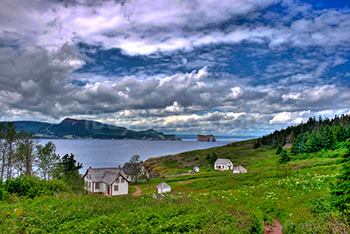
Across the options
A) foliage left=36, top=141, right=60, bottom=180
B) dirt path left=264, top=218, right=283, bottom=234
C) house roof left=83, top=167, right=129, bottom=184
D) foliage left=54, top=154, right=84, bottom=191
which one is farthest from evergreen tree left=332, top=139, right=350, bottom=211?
foliage left=36, top=141, right=60, bottom=180

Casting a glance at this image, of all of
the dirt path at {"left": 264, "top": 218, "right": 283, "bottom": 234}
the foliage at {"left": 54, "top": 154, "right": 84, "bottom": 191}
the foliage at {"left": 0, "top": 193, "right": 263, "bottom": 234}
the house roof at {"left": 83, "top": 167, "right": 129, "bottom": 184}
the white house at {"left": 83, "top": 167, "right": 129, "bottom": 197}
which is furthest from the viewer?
the house roof at {"left": 83, "top": 167, "right": 129, "bottom": 184}

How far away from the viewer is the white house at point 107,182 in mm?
43750

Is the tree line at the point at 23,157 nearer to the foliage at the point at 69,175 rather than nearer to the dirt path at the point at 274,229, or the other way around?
the foliage at the point at 69,175

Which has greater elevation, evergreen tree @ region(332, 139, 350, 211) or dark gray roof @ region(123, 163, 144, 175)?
evergreen tree @ region(332, 139, 350, 211)

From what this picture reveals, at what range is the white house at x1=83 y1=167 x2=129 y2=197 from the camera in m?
43.8

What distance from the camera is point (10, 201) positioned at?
17312mm

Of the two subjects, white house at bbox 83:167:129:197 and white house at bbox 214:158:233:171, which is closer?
white house at bbox 83:167:129:197

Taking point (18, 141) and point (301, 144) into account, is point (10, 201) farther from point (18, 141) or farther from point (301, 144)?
point (301, 144)

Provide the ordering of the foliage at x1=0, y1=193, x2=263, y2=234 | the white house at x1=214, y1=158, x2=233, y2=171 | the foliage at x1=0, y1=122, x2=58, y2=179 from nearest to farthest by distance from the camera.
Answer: the foliage at x1=0, y1=193, x2=263, y2=234 < the foliage at x1=0, y1=122, x2=58, y2=179 < the white house at x1=214, y1=158, x2=233, y2=171

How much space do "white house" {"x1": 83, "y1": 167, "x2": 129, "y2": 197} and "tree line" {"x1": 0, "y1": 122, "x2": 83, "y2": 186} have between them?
5.80m

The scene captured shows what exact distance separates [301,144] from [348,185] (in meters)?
69.0

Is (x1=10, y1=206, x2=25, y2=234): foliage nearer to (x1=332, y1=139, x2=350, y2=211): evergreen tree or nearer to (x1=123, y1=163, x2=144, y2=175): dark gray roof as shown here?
(x1=332, y1=139, x2=350, y2=211): evergreen tree

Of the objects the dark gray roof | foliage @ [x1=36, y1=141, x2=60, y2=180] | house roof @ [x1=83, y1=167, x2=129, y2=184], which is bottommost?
the dark gray roof

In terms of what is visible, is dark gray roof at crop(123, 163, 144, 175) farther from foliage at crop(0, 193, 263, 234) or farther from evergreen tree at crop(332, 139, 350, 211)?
evergreen tree at crop(332, 139, 350, 211)
